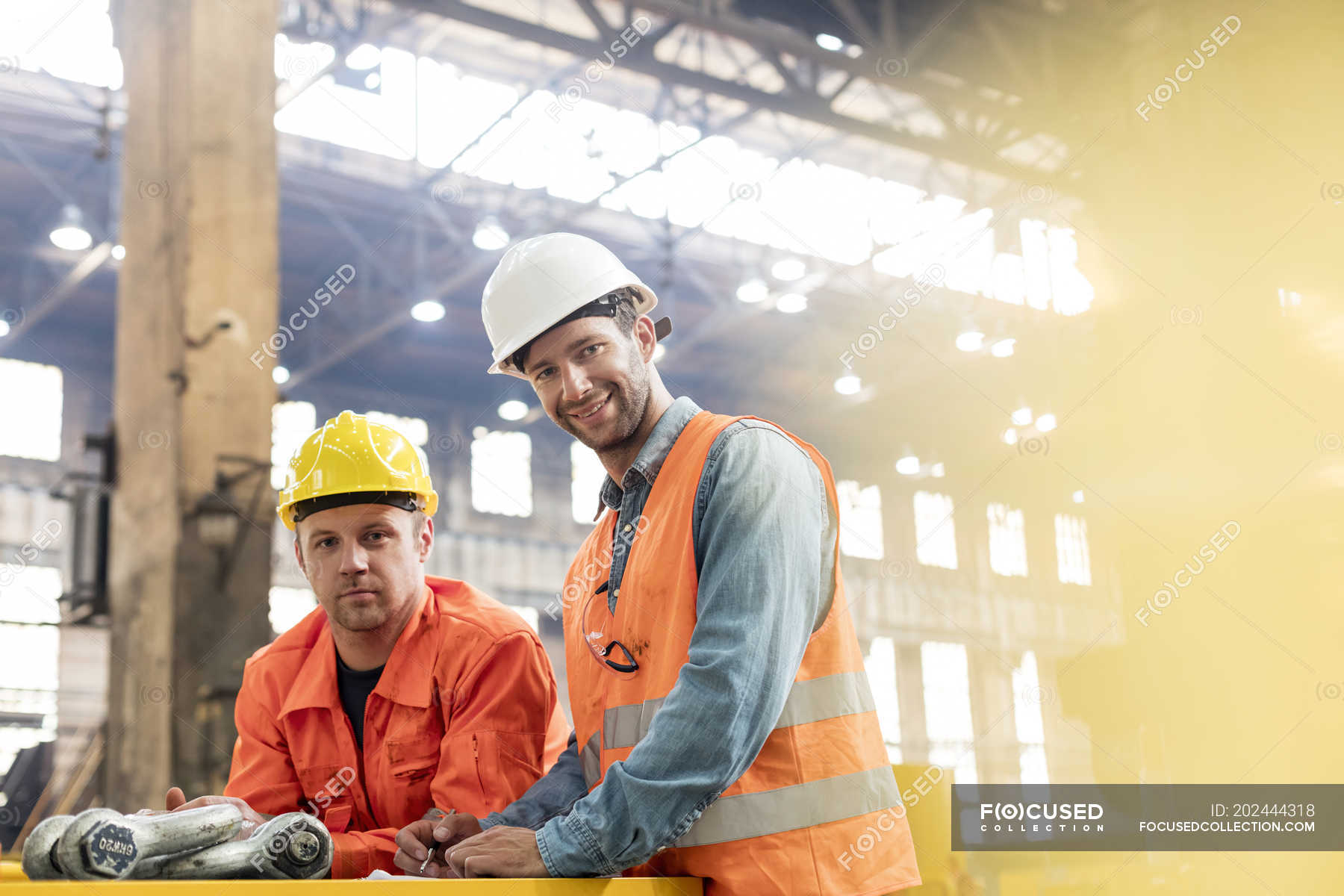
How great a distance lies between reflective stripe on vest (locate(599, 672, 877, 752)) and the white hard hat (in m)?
0.84

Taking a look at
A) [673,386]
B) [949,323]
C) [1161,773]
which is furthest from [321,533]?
[673,386]

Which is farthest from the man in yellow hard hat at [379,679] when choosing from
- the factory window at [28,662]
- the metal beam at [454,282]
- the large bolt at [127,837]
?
the factory window at [28,662]

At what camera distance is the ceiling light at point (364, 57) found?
11773mm

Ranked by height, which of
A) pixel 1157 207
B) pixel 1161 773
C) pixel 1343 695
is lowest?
pixel 1161 773

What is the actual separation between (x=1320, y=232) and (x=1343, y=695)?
7.14ft

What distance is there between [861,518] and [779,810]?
18123 mm

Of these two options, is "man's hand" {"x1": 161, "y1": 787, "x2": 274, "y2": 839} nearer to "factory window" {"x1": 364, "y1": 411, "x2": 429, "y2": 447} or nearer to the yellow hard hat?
the yellow hard hat

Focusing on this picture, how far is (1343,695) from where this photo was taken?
4.99 meters

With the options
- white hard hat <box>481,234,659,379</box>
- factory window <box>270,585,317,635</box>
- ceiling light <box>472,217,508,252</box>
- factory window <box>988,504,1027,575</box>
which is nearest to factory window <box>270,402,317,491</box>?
factory window <box>270,585,317,635</box>

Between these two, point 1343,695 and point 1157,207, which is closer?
point 1343,695

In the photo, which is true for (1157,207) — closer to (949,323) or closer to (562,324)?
(562,324)

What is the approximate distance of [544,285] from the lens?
2438mm

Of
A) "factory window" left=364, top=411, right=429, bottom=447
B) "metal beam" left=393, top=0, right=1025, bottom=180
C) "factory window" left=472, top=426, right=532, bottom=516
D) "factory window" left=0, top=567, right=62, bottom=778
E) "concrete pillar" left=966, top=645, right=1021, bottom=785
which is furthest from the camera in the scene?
"factory window" left=472, top=426, right=532, bottom=516

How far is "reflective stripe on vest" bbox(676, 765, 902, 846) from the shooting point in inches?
76.9
